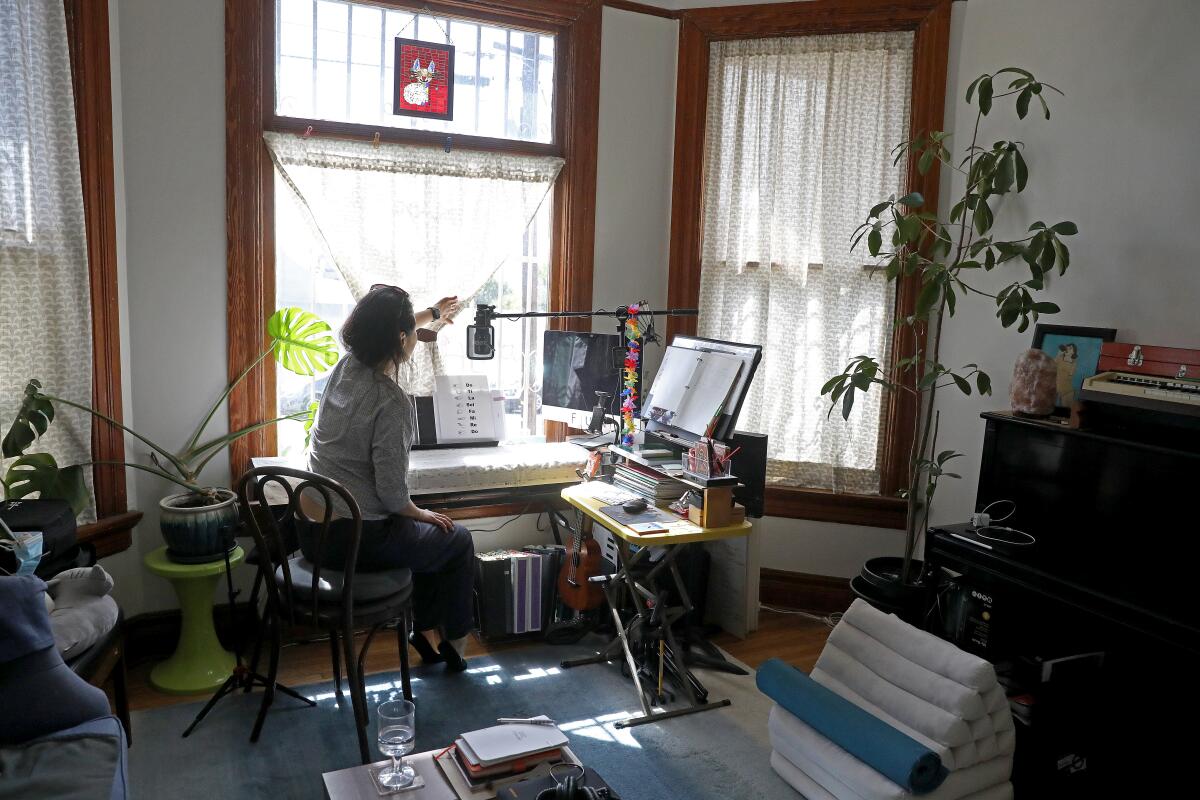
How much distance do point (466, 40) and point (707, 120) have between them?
110 cm

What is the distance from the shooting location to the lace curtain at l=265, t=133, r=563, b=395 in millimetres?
3400

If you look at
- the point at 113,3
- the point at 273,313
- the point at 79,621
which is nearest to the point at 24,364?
the point at 273,313

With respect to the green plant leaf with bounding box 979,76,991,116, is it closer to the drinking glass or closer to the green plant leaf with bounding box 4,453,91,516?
the drinking glass

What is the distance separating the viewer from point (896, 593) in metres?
3.13

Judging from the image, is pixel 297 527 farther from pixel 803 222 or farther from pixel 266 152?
pixel 803 222

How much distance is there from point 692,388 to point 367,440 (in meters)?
1.11

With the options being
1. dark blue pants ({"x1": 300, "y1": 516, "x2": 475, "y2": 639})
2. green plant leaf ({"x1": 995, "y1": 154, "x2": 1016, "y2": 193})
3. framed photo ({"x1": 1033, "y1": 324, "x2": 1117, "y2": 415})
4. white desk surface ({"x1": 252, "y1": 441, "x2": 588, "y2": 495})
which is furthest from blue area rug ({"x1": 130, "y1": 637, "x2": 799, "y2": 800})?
green plant leaf ({"x1": 995, "y1": 154, "x2": 1016, "y2": 193})

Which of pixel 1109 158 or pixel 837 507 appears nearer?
pixel 1109 158

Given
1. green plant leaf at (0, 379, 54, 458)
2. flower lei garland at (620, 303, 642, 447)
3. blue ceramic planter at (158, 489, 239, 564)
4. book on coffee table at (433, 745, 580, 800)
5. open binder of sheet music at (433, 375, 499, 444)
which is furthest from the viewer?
open binder of sheet music at (433, 375, 499, 444)

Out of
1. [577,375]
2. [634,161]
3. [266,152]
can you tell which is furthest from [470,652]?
[634,161]

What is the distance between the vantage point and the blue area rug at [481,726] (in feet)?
8.18

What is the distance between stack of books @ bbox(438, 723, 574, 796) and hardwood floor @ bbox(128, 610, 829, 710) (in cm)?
134

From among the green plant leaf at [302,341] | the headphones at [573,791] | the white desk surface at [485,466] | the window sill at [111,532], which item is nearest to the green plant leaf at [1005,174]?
the white desk surface at [485,466]

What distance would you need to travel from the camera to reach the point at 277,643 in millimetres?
2721
